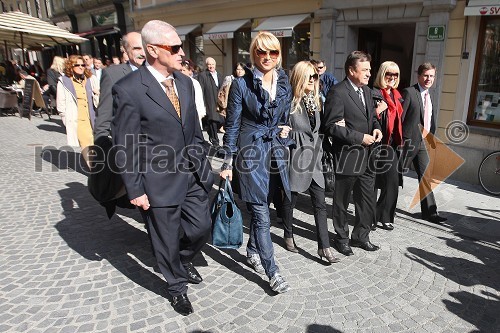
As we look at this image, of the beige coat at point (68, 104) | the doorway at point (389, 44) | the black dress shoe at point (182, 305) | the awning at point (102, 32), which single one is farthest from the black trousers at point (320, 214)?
the awning at point (102, 32)

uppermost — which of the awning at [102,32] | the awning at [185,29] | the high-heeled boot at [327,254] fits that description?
the awning at [102,32]

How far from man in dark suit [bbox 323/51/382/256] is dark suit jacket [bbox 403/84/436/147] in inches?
35.5

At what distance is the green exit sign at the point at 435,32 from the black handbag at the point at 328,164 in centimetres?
468

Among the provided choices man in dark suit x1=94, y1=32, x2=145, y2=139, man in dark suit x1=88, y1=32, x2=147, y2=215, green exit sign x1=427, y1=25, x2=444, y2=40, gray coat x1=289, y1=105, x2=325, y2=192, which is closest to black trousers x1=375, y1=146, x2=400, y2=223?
gray coat x1=289, y1=105, x2=325, y2=192

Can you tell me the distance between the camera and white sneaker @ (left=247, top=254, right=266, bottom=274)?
3.52 meters

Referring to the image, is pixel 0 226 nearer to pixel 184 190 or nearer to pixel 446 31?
pixel 184 190

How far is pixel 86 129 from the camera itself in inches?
221

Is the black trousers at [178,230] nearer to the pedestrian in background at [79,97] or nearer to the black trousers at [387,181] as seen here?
the black trousers at [387,181]

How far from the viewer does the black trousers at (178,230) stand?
9.30 feet

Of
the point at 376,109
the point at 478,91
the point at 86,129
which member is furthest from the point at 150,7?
the point at 376,109

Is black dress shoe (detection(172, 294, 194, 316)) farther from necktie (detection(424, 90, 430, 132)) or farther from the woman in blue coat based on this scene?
necktie (detection(424, 90, 430, 132))

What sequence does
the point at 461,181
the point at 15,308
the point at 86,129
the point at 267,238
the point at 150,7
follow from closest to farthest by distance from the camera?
1. the point at 15,308
2. the point at 267,238
3. the point at 86,129
4. the point at 461,181
5. the point at 150,7

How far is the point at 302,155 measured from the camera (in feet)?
11.8

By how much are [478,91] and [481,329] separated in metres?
5.57
